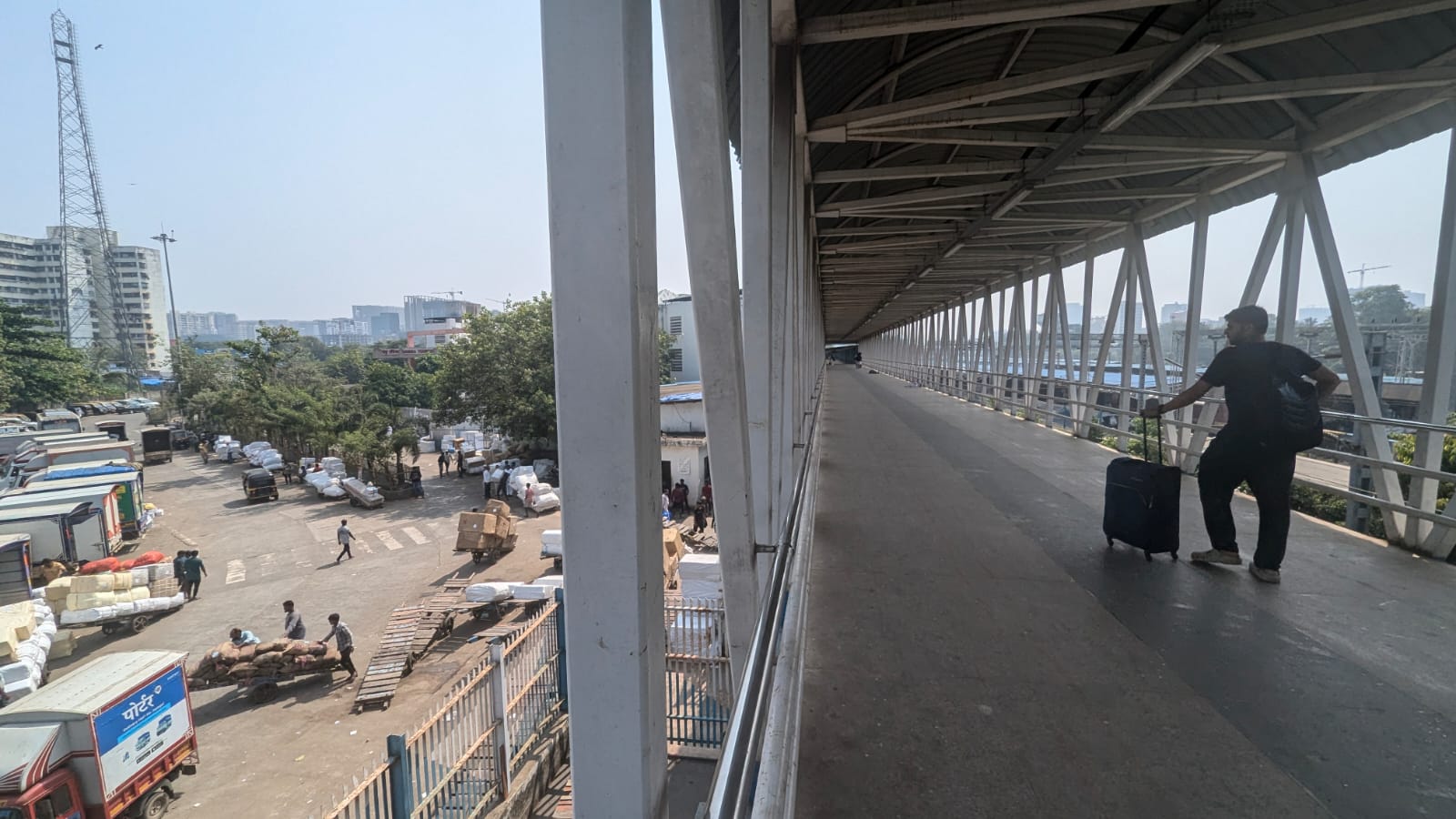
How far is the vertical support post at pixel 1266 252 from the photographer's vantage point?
6652 millimetres

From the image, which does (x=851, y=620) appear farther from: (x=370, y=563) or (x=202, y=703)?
(x=370, y=563)

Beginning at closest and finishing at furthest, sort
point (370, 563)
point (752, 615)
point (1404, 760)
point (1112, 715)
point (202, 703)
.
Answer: point (1404, 760) < point (1112, 715) < point (752, 615) < point (202, 703) < point (370, 563)

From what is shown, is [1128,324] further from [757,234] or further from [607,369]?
[607,369]

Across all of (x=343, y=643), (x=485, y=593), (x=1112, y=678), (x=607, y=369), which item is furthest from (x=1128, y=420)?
(x=343, y=643)

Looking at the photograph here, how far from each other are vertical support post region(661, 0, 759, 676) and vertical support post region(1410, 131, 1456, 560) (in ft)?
17.9

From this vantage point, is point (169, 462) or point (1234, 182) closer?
point (1234, 182)

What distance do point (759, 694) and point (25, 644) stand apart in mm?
17635

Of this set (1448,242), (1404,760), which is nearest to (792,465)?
(1404,760)

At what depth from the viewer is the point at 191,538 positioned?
2280 centimetres

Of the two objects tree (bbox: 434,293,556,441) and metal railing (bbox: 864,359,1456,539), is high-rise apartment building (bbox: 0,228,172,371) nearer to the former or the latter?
tree (bbox: 434,293,556,441)

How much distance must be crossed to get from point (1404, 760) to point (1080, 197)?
331 inches

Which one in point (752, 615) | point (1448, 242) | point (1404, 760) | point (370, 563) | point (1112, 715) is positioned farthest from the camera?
point (370, 563)

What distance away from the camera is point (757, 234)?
353 centimetres

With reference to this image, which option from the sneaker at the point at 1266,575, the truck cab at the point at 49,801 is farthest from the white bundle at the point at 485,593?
the sneaker at the point at 1266,575
